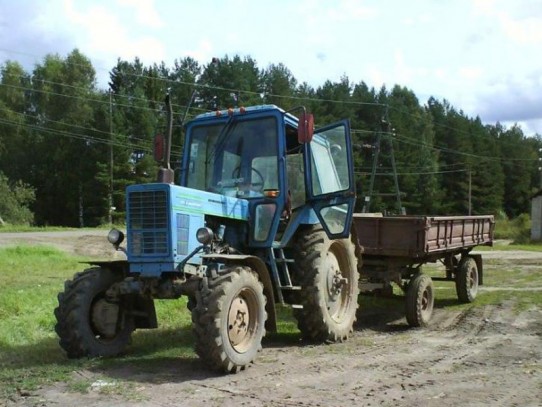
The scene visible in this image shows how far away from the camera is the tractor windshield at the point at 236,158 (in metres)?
8.22

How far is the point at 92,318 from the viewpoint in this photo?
7176 millimetres

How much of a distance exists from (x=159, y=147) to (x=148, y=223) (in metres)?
1.50

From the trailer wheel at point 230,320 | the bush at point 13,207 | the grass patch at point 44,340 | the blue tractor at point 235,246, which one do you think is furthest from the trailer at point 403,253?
the bush at point 13,207

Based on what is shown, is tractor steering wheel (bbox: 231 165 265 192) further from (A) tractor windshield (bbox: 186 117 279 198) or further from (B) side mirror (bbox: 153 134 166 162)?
(B) side mirror (bbox: 153 134 166 162)

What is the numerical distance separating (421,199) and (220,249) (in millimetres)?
70340

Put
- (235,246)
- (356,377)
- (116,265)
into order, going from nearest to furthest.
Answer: (356,377) < (116,265) < (235,246)

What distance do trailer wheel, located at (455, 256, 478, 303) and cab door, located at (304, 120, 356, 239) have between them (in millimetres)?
4869

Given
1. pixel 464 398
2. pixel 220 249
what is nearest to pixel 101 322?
pixel 220 249

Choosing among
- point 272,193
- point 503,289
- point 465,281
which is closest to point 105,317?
point 272,193

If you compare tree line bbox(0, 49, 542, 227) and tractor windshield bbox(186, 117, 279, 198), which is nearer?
tractor windshield bbox(186, 117, 279, 198)

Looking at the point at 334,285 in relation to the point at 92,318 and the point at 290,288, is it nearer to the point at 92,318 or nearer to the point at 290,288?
the point at 290,288

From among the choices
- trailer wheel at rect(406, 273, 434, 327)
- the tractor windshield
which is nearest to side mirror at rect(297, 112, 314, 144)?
the tractor windshield

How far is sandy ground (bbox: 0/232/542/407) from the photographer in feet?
18.4

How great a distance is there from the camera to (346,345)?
8.40 metres
